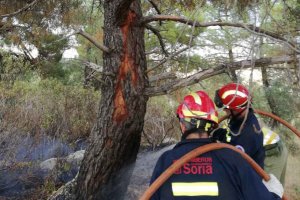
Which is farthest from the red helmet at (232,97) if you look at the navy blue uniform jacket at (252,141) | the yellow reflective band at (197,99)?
the yellow reflective band at (197,99)

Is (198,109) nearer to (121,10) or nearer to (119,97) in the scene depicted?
(119,97)

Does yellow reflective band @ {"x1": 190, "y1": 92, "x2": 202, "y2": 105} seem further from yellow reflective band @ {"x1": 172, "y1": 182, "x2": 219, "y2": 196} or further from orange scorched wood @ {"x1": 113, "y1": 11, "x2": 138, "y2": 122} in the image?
orange scorched wood @ {"x1": 113, "y1": 11, "x2": 138, "y2": 122}

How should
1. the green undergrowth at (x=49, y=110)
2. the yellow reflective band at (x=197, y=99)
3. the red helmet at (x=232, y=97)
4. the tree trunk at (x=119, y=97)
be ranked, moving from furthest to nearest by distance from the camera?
the green undergrowth at (x=49, y=110) → the tree trunk at (x=119, y=97) → the red helmet at (x=232, y=97) → the yellow reflective band at (x=197, y=99)

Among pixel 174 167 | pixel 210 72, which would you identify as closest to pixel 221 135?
pixel 210 72

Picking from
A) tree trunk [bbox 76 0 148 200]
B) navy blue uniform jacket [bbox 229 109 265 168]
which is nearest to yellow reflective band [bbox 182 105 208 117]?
navy blue uniform jacket [bbox 229 109 265 168]

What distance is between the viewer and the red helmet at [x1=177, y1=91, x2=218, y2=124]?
2.52 metres

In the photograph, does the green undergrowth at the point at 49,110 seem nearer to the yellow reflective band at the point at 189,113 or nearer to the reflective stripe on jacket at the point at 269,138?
the reflective stripe on jacket at the point at 269,138

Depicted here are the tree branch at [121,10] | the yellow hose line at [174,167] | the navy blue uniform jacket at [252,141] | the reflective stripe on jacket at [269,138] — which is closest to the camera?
the yellow hose line at [174,167]

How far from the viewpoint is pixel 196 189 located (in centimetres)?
230

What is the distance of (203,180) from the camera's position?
231cm

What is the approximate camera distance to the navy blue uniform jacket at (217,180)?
2.29m

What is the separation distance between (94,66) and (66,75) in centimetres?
884

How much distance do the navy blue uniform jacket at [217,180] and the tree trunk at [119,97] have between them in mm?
1949

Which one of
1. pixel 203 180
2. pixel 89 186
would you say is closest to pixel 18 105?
pixel 89 186
